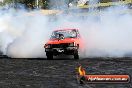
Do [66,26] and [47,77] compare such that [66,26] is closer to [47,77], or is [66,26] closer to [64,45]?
[64,45]

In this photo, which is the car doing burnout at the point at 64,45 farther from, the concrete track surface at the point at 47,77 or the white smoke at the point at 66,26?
the concrete track surface at the point at 47,77

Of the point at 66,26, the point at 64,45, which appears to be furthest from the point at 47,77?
the point at 66,26

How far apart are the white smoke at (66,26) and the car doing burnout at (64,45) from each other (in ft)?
5.53

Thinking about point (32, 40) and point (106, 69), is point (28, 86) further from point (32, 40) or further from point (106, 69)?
point (32, 40)

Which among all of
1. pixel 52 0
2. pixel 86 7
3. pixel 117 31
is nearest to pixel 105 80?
pixel 117 31

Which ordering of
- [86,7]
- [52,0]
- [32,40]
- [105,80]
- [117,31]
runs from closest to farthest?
[105,80] → [32,40] → [117,31] → [52,0] → [86,7]

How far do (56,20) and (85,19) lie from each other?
2.07 metres

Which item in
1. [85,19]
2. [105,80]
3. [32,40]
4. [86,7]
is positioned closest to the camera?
[105,80]

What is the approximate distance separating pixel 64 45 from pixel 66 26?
7060 millimetres

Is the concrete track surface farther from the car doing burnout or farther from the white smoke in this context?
the white smoke

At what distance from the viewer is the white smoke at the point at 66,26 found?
24.5 m

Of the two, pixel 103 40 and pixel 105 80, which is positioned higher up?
pixel 105 80

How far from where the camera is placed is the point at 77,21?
30000mm

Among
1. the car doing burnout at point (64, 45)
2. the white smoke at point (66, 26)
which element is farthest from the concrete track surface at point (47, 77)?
the white smoke at point (66, 26)
